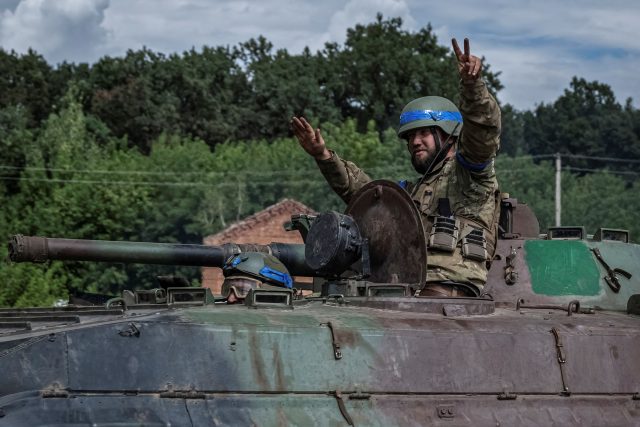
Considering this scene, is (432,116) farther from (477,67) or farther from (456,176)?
(477,67)

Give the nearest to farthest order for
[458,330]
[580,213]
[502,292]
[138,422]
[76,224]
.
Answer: [138,422]
[458,330]
[502,292]
[76,224]
[580,213]

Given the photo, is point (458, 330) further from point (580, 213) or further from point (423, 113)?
point (580, 213)

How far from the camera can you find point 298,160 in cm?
4638

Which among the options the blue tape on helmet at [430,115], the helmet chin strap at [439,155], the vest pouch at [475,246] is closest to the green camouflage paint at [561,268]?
the vest pouch at [475,246]

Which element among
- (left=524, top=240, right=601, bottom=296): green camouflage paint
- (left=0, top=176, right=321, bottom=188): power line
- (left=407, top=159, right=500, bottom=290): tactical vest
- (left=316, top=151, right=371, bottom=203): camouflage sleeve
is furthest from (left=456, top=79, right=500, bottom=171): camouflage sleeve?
(left=0, top=176, right=321, bottom=188): power line

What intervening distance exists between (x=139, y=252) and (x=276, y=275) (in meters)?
1.80

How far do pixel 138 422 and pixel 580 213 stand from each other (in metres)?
39.6

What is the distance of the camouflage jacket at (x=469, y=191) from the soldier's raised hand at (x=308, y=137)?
0.98m

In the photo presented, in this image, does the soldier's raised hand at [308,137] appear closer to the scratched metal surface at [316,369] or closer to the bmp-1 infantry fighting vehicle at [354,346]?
the bmp-1 infantry fighting vehicle at [354,346]

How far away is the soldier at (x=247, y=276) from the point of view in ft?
32.6

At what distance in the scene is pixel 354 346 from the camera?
8828 mm

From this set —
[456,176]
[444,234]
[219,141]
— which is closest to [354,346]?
[444,234]

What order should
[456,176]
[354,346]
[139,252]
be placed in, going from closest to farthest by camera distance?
[354,346]
[456,176]
[139,252]

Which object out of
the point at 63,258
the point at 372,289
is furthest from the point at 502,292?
the point at 63,258
